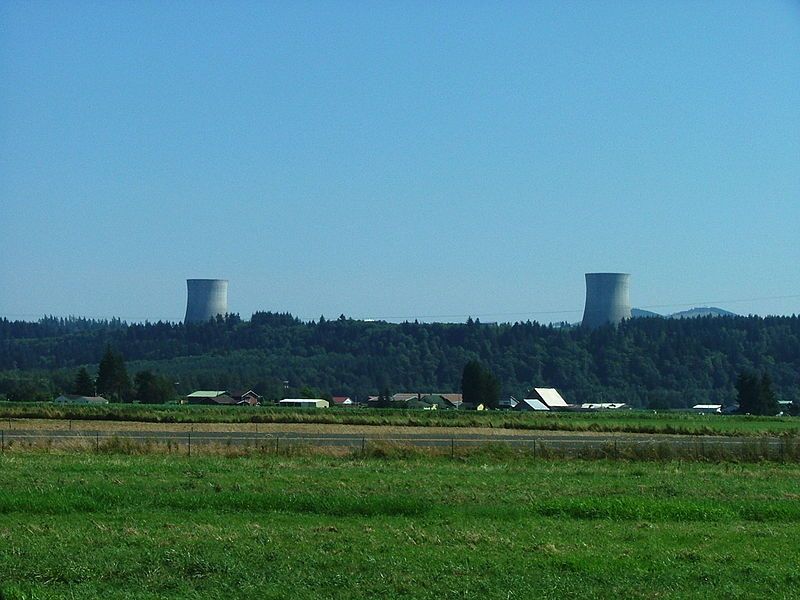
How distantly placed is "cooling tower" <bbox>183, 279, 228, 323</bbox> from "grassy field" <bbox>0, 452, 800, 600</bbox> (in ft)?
409

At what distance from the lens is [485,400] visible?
341 feet

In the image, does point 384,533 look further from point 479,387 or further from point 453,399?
point 453,399

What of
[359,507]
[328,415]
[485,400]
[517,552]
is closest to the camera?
[517,552]

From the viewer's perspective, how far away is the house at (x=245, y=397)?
403ft

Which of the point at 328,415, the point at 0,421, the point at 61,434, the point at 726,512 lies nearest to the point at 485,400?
the point at 328,415

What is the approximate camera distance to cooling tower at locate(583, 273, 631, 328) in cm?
13550

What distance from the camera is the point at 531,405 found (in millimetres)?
114750

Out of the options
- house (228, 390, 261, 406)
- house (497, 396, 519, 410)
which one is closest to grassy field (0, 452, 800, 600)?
house (497, 396, 519, 410)

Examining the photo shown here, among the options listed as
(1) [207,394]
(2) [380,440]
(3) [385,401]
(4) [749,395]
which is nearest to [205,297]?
(1) [207,394]

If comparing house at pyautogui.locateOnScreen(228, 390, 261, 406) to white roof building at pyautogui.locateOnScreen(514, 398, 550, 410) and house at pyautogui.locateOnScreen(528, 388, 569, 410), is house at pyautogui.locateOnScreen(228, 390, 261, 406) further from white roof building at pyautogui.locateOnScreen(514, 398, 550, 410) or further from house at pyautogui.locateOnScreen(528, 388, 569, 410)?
house at pyautogui.locateOnScreen(528, 388, 569, 410)

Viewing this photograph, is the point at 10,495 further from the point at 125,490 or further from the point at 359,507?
the point at 359,507

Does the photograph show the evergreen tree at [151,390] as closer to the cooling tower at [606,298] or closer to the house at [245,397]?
the house at [245,397]

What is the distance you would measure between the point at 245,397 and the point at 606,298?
145 feet

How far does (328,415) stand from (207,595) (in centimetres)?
5366
